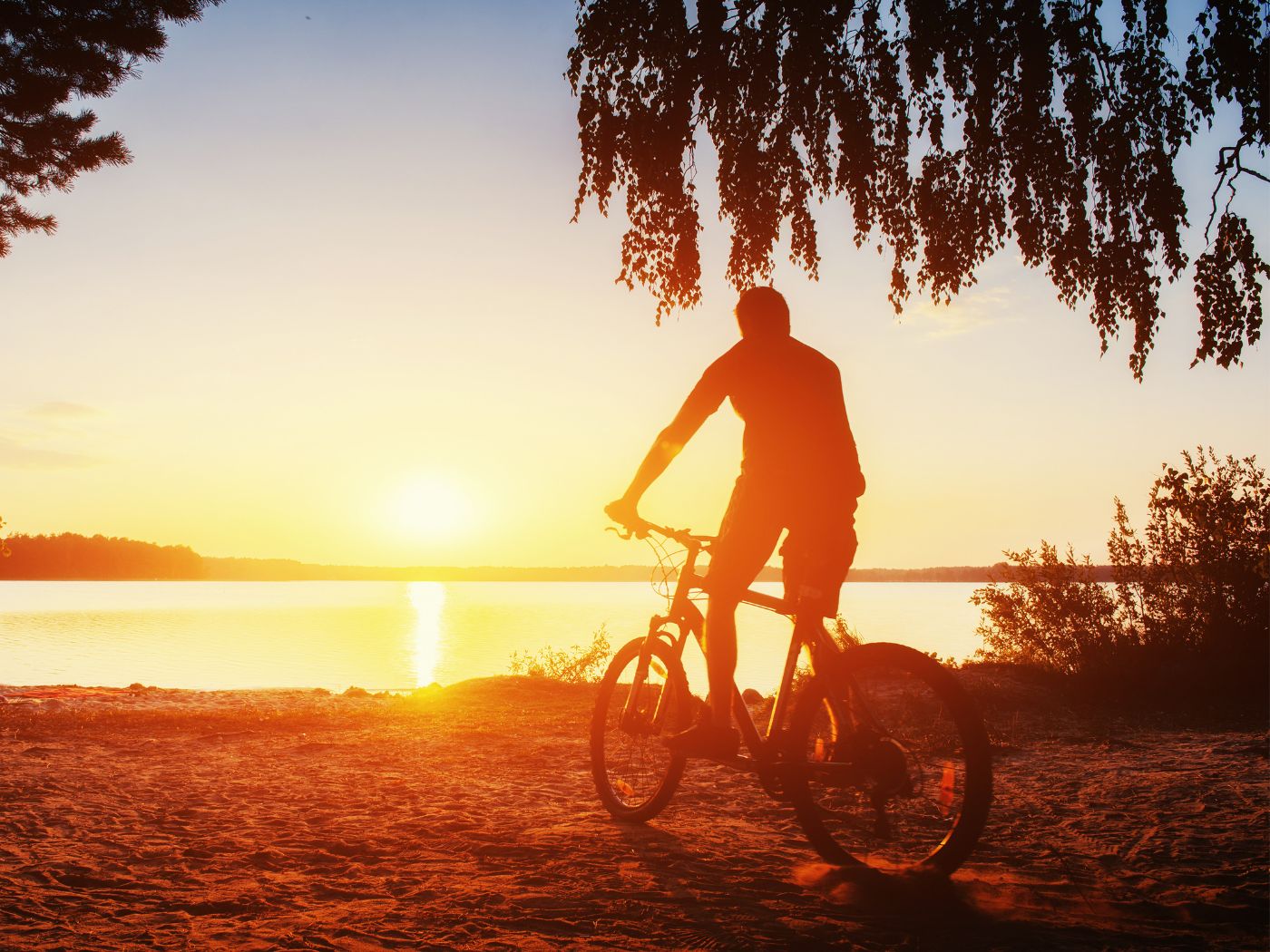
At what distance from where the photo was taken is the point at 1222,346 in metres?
4.89

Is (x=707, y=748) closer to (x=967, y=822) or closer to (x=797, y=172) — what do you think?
(x=967, y=822)

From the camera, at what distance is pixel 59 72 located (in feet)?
28.0

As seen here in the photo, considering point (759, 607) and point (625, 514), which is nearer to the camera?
point (759, 607)

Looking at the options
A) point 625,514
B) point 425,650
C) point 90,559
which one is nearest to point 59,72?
point 625,514

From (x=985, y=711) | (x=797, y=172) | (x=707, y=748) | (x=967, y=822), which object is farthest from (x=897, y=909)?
→ (x=985, y=711)

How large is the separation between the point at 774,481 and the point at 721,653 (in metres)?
0.79

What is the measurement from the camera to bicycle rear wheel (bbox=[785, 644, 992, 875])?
2793 mm

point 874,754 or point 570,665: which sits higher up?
point 874,754

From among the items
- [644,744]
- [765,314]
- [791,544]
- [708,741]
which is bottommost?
[644,744]

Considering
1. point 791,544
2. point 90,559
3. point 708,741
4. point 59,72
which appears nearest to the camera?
point 791,544

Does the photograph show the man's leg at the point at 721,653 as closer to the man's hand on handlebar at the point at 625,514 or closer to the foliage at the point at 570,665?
the man's hand on handlebar at the point at 625,514

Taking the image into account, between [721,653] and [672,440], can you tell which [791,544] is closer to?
[721,653]

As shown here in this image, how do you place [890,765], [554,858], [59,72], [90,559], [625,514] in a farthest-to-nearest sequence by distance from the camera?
1. [90,559]
2. [59,72]
3. [625,514]
4. [554,858]
5. [890,765]

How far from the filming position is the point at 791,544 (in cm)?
340
